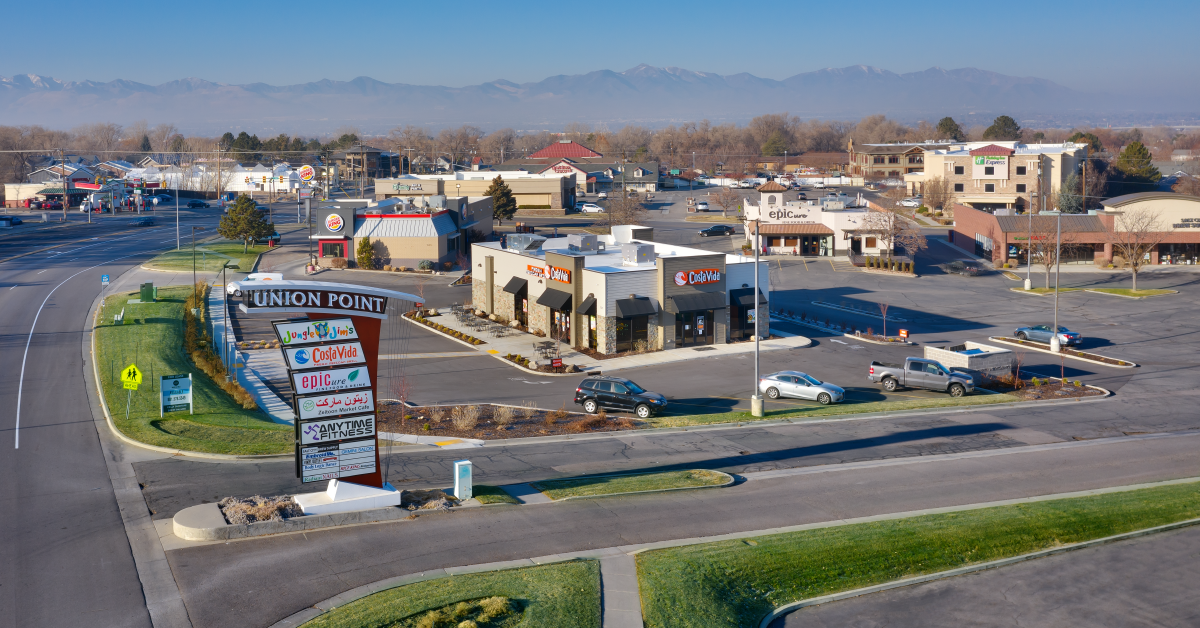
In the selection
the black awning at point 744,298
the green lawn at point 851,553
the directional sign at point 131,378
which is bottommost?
the green lawn at point 851,553

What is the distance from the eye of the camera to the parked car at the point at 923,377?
121ft

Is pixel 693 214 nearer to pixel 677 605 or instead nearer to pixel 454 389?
pixel 454 389

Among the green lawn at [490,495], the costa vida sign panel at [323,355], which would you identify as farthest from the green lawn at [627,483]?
the costa vida sign panel at [323,355]

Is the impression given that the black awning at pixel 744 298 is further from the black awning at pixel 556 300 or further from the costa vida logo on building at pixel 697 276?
the black awning at pixel 556 300

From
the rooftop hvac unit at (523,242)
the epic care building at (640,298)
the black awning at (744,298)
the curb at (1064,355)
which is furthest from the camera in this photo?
the rooftop hvac unit at (523,242)

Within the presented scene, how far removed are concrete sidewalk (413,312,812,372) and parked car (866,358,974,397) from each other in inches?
329

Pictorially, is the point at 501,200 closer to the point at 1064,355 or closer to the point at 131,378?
the point at 1064,355

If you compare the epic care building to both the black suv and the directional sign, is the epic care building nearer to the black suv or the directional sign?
the black suv

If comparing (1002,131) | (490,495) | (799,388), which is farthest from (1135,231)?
(1002,131)

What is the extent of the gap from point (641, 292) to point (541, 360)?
6302 mm

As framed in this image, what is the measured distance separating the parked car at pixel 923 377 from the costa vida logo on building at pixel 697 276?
436 inches

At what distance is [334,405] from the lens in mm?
19734

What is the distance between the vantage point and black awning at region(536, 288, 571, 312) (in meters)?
46.2

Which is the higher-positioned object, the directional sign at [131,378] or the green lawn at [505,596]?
the directional sign at [131,378]
